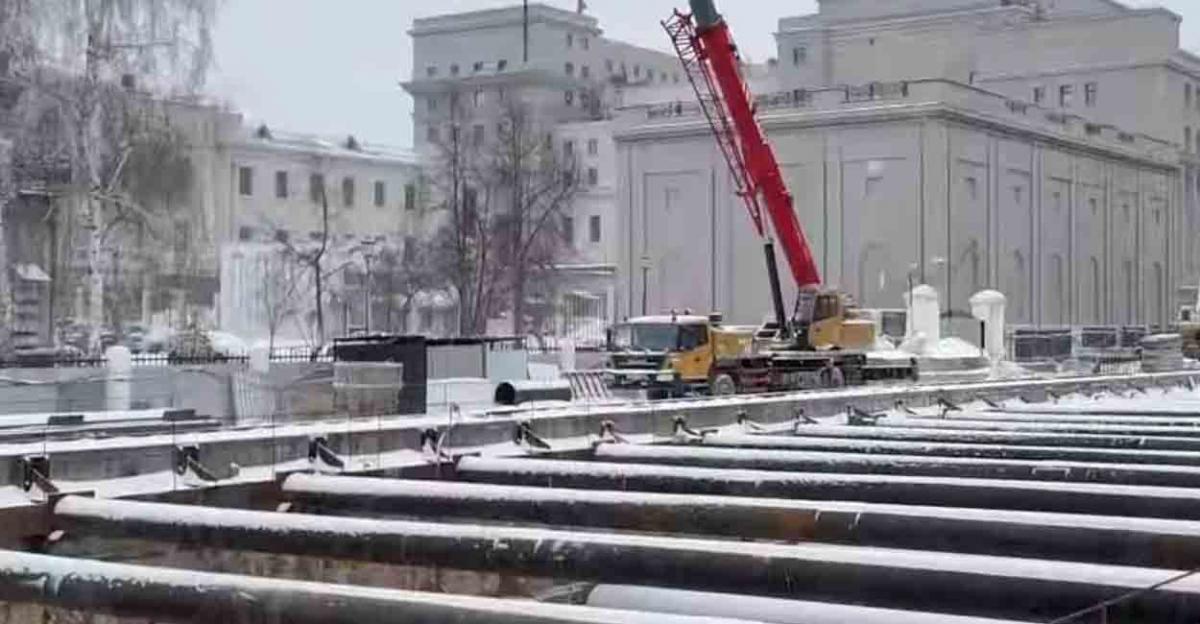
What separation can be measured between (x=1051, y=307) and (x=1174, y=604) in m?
61.2

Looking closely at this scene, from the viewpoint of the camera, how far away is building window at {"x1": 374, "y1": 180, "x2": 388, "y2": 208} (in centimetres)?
8194

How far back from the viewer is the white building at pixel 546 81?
320 feet

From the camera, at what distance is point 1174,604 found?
8250mm

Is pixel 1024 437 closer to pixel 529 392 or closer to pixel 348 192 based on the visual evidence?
pixel 529 392

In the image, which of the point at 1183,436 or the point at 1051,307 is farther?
the point at 1051,307

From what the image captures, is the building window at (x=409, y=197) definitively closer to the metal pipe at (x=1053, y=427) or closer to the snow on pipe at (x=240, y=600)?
the metal pipe at (x=1053, y=427)

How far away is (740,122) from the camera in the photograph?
37.7 m

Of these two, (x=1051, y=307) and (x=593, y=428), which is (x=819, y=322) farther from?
(x=1051, y=307)

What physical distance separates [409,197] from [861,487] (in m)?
71.4

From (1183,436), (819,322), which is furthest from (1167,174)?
(1183,436)

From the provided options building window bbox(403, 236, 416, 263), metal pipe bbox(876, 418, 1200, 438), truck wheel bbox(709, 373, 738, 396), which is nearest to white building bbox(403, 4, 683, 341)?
building window bbox(403, 236, 416, 263)

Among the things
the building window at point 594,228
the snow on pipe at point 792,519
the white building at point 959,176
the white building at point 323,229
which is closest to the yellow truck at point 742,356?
the white building at point 959,176

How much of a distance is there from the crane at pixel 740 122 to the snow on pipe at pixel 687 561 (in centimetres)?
2648

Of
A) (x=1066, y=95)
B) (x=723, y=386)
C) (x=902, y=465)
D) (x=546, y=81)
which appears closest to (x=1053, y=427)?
(x=902, y=465)
